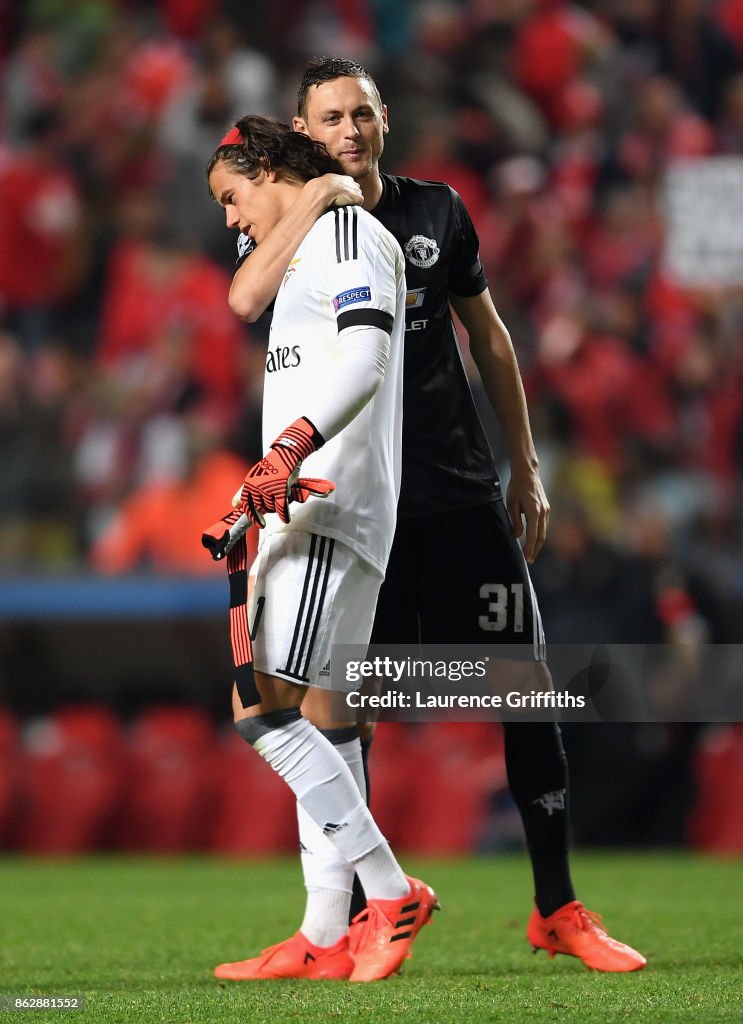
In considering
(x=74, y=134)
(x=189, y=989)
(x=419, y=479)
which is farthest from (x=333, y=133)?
(x=74, y=134)

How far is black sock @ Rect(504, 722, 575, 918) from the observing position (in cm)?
397

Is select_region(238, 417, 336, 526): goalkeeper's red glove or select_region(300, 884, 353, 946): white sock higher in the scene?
select_region(238, 417, 336, 526): goalkeeper's red glove

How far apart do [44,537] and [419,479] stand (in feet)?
18.2

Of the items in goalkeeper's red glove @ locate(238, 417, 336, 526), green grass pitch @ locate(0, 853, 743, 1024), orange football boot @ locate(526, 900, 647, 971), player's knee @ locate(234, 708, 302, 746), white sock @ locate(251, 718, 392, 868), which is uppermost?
goalkeeper's red glove @ locate(238, 417, 336, 526)

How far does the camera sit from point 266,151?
12.1 ft

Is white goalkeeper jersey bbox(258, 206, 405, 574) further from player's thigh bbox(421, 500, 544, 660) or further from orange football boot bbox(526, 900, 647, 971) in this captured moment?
orange football boot bbox(526, 900, 647, 971)

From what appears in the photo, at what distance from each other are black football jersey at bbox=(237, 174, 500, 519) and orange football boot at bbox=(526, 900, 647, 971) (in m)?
1.04

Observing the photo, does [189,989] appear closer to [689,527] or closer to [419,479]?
[419,479]

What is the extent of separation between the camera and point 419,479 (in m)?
4.02

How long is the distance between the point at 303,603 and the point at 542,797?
0.93m

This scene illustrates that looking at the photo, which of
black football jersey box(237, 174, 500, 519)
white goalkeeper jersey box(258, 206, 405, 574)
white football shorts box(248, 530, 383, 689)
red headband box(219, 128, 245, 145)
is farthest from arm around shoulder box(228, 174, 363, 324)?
white football shorts box(248, 530, 383, 689)

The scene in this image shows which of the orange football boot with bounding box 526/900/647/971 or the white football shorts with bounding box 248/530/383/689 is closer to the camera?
the white football shorts with bounding box 248/530/383/689

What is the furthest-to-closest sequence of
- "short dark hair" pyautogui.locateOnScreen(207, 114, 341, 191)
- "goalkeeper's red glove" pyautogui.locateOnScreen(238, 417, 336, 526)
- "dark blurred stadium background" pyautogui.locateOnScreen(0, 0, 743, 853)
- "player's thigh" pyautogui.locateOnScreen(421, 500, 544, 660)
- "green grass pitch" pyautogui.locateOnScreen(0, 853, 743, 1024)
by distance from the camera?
"dark blurred stadium background" pyautogui.locateOnScreen(0, 0, 743, 853)
"player's thigh" pyautogui.locateOnScreen(421, 500, 544, 660)
"short dark hair" pyautogui.locateOnScreen(207, 114, 341, 191)
"goalkeeper's red glove" pyautogui.locateOnScreen(238, 417, 336, 526)
"green grass pitch" pyautogui.locateOnScreen(0, 853, 743, 1024)

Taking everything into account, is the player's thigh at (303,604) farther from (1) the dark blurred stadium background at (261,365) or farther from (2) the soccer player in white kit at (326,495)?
(1) the dark blurred stadium background at (261,365)
